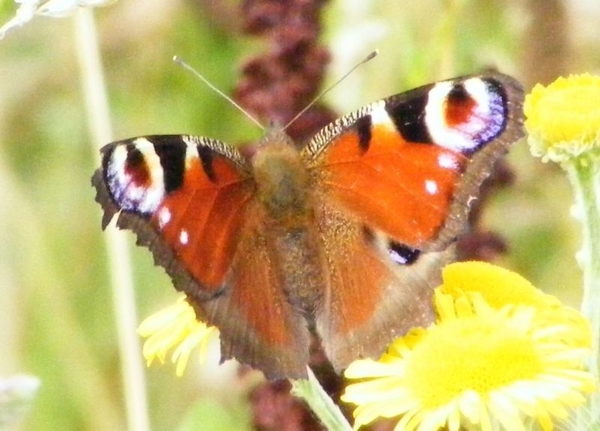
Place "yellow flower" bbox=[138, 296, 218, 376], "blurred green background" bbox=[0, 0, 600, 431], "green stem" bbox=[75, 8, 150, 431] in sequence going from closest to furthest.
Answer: "yellow flower" bbox=[138, 296, 218, 376] < "green stem" bbox=[75, 8, 150, 431] < "blurred green background" bbox=[0, 0, 600, 431]

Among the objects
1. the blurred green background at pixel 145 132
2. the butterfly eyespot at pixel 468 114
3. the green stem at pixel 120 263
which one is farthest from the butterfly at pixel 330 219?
the blurred green background at pixel 145 132

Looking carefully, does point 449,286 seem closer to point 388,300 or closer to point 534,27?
point 388,300

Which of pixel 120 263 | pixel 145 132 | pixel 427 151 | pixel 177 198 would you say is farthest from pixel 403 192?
pixel 145 132

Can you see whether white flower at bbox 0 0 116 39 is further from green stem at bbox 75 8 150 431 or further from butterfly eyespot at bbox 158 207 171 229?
Answer: green stem at bbox 75 8 150 431

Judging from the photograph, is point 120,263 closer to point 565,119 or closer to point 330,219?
point 330,219

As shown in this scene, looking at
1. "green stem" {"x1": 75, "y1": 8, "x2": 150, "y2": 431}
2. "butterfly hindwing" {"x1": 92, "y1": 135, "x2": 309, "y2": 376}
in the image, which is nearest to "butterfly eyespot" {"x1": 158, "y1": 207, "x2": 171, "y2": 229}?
"butterfly hindwing" {"x1": 92, "y1": 135, "x2": 309, "y2": 376}

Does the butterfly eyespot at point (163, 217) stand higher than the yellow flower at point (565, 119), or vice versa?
the butterfly eyespot at point (163, 217)

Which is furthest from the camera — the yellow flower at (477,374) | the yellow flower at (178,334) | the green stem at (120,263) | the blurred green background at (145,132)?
the blurred green background at (145,132)

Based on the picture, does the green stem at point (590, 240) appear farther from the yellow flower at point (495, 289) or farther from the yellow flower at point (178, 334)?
the yellow flower at point (178, 334)
